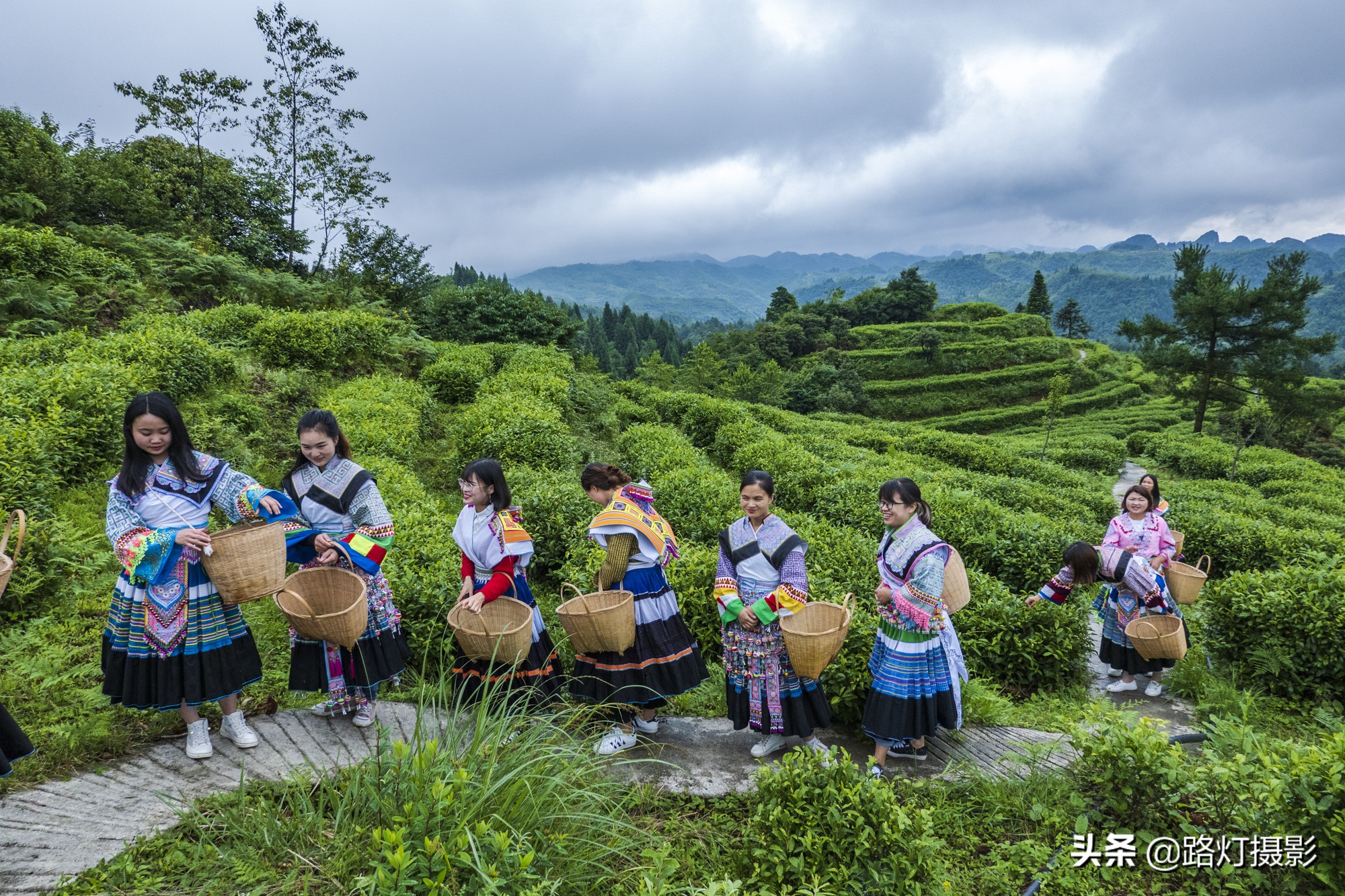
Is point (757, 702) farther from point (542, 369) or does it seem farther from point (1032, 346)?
point (1032, 346)

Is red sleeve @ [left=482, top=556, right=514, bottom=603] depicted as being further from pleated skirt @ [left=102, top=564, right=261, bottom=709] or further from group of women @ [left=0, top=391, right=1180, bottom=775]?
pleated skirt @ [left=102, top=564, right=261, bottom=709]

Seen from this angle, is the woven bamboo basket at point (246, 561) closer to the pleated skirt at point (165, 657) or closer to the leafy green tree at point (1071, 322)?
the pleated skirt at point (165, 657)

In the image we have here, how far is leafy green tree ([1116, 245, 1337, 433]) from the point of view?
28.8m

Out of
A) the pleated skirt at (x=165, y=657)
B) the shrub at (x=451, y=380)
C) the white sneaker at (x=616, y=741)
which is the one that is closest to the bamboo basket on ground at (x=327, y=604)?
the pleated skirt at (x=165, y=657)

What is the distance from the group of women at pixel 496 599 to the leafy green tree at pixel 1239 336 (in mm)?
34993

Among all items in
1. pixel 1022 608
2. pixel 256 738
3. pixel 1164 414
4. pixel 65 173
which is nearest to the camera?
pixel 256 738

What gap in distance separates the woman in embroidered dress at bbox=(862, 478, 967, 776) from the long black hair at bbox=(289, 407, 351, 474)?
10.6 feet

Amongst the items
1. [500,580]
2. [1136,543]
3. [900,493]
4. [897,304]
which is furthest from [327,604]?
[897,304]

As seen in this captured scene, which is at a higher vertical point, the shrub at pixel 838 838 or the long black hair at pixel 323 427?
the long black hair at pixel 323 427

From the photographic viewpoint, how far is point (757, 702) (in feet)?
12.6

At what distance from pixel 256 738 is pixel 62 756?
87cm

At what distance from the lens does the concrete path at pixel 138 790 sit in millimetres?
2641

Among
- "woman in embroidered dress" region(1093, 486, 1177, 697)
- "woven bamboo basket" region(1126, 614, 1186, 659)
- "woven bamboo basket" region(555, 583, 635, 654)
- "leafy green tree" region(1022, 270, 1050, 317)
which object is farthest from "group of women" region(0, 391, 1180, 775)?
"leafy green tree" region(1022, 270, 1050, 317)

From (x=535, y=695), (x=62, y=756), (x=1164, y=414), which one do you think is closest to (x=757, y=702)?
(x=535, y=695)
